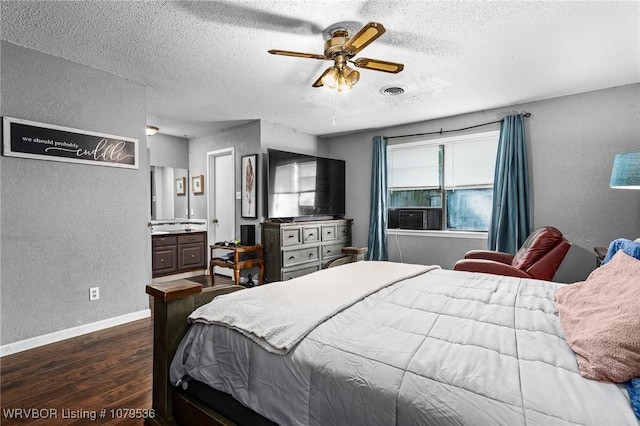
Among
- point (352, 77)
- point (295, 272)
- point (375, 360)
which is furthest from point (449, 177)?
point (375, 360)

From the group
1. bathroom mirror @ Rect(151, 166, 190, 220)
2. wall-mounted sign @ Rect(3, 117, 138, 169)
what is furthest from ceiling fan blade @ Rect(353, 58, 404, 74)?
bathroom mirror @ Rect(151, 166, 190, 220)

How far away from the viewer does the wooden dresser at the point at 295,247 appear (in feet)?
14.1

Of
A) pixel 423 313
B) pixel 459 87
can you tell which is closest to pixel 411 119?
pixel 459 87

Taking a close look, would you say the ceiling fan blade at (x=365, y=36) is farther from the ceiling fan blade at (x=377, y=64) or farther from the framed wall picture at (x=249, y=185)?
the framed wall picture at (x=249, y=185)

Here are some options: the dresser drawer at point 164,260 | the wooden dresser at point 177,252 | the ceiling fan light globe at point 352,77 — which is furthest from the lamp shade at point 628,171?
the dresser drawer at point 164,260

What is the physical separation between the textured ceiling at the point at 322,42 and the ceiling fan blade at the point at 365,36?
0.23m

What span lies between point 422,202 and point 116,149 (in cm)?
410

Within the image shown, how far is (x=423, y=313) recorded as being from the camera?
1.40 meters

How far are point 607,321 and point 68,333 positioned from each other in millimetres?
3694

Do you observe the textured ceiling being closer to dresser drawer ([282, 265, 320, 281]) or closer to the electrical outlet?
the electrical outlet

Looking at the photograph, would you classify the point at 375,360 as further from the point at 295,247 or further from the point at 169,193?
the point at 169,193

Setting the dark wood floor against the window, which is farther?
the window

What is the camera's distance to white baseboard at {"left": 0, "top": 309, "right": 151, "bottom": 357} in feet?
7.96

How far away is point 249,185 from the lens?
4695 millimetres
